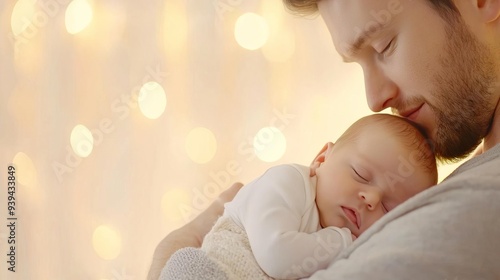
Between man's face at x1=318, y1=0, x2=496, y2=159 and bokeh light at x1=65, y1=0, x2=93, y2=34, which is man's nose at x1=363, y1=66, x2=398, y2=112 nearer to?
man's face at x1=318, y1=0, x2=496, y2=159

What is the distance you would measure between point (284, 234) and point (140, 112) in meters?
1.05

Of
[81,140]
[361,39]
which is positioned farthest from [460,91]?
[81,140]

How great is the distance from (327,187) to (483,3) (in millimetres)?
516

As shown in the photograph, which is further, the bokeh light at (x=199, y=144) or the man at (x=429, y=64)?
the bokeh light at (x=199, y=144)

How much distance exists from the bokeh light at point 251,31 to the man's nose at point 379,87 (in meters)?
0.75

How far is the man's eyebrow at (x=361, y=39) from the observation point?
1258mm

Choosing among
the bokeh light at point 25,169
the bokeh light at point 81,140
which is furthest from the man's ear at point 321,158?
the bokeh light at point 25,169

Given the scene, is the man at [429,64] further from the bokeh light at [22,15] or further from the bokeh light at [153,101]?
the bokeh light at [22,15]

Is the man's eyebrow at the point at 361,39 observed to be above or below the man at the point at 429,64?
above

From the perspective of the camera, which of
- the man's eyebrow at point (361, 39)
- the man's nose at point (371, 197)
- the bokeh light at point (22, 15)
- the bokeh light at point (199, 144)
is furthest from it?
the bokeh light at point (199, 144)

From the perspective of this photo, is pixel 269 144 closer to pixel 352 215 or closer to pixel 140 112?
pixel 140 112

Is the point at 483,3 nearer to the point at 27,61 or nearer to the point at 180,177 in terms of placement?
the point at 180,177

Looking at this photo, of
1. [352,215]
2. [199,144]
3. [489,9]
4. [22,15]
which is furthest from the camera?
[199,144]

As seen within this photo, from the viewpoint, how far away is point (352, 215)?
1.15 meters
